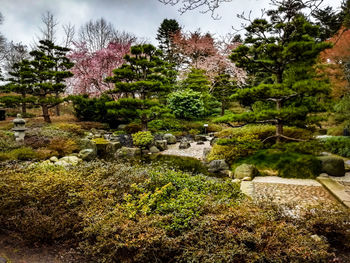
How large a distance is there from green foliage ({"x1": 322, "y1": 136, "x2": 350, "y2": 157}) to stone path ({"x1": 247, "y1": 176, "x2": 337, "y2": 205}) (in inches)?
126

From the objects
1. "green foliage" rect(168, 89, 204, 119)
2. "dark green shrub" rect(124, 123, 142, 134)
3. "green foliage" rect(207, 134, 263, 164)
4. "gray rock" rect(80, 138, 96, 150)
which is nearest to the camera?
"green foliage" rect(207, 134, 263, 164)

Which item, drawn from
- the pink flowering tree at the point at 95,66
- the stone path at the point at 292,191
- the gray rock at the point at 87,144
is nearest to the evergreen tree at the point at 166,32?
the pink flowering tree at the point at 95,66

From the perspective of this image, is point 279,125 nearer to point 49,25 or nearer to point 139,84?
point 139,84

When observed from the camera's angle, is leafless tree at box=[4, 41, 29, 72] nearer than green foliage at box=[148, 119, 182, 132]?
No

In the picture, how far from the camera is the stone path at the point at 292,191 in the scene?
362cm

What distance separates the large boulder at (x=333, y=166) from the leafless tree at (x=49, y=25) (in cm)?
1847

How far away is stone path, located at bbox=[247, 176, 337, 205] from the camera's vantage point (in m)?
3.62

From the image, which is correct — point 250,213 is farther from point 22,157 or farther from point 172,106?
point 172,106

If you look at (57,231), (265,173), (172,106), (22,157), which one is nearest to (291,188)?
(265,173)

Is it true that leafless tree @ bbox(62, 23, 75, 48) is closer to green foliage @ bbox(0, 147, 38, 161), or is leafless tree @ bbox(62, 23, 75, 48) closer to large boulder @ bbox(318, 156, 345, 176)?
green foliage @ bbox(0, 147, 38, 161)

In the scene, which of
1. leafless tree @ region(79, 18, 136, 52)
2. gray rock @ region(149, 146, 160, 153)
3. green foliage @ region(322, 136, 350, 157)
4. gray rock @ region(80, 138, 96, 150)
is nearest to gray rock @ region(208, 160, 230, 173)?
gray rock @ region(149, 146, 160, 153)

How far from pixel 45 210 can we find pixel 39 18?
1876 centimetres

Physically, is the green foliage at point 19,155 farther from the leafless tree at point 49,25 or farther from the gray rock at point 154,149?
the leafless tree at point 49,25

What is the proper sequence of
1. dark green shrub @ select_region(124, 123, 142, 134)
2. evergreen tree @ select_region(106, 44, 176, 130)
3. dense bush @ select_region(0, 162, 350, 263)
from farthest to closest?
dark green shrub @ select_region(124, 123, 142, 134), evergreen tree @ select_region(106, 44, 176, 130), dense bush @ select_region(0, 162, 350, 263)
